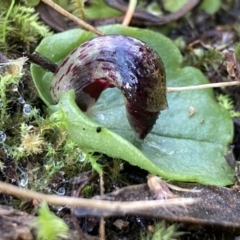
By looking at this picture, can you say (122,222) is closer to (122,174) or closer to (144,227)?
(144,227)

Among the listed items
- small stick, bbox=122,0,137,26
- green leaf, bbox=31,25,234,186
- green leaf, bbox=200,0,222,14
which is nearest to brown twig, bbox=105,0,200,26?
small stick, bbox=122,0,137,26

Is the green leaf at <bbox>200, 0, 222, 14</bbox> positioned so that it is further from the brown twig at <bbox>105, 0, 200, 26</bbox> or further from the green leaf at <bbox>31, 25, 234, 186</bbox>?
the green leaf at <bbox>31, 25, 234, 186</bbox>

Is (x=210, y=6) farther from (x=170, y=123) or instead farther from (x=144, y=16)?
(x=170, y=123)

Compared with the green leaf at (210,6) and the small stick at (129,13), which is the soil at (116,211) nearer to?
the small stick at (129,13)

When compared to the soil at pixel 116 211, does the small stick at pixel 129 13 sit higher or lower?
higher

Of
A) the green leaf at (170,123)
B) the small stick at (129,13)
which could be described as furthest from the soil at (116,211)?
the small stick at (129,13)

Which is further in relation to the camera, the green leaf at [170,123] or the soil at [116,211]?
the green leaf at [170,123]

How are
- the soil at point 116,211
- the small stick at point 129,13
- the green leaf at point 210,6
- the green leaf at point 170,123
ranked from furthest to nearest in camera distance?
the green leaf at point 210,6 → the small stick at point 129,13 → the green leaf at point 170,123 → the soil at point 116,211

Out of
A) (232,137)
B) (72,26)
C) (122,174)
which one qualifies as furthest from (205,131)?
(72,26)
